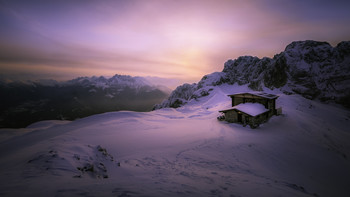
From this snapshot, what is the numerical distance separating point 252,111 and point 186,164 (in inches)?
799

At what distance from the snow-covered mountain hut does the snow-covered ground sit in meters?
2.02

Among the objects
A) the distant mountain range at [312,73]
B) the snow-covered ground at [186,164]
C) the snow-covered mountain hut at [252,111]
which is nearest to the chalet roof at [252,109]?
the snow-covered mountain hut at [252,111]

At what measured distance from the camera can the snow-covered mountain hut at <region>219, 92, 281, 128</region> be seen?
2548 centimetres

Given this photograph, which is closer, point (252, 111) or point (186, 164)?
point (186, 164)

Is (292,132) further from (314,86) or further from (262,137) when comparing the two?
(314,86)

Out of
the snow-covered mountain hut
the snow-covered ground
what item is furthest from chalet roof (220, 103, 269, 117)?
the snow-covered ground

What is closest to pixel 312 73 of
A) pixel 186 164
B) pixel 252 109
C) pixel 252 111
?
pixel 252 109

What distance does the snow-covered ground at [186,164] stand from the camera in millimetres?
6410

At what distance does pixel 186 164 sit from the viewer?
11984 mm

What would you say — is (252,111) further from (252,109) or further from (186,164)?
(186,164)

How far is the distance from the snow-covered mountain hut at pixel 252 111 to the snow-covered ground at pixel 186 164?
2023 millimetres

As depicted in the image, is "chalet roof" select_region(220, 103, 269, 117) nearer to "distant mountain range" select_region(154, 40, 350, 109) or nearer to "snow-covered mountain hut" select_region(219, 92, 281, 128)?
"snow-covered mountain hut" select_region(219, 92, 281, 128)

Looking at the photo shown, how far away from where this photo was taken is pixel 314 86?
5919 centimetres

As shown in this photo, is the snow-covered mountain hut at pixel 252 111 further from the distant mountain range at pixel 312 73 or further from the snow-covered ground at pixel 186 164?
the distant mountain range at pixel 312 73
